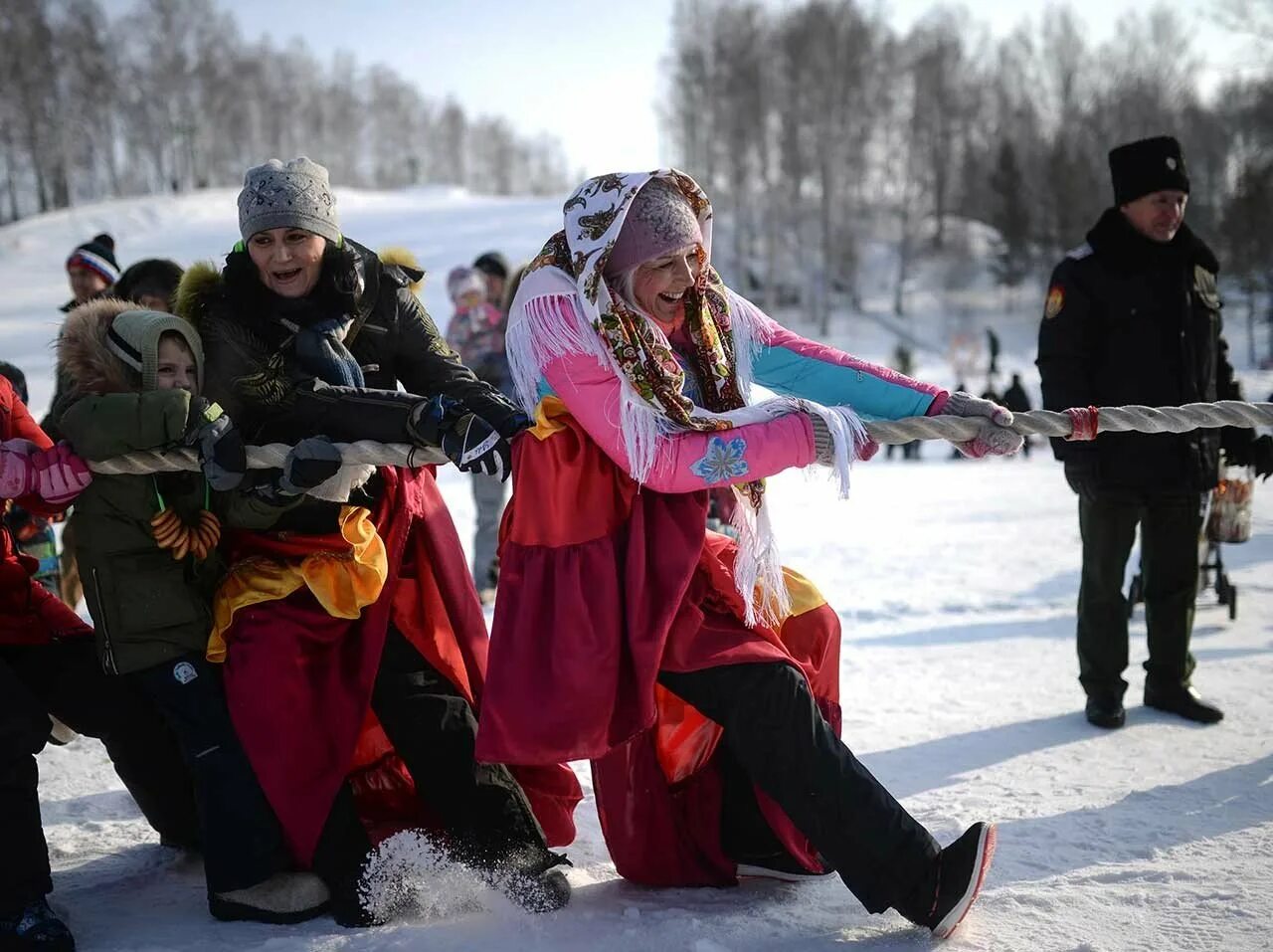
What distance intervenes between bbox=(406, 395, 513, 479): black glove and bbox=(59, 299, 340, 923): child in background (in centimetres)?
30

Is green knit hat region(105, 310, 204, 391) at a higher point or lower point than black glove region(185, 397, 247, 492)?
higher

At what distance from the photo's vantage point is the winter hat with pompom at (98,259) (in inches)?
182

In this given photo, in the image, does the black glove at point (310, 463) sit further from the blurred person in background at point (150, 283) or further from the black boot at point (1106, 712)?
the black boot at point (1106, 712)

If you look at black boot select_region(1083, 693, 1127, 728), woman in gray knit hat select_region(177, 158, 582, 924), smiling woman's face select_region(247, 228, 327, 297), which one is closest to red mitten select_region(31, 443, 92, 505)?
woman in gray knit hat select_region(177, 158, 582, 924)

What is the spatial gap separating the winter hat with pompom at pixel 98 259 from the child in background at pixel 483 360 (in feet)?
6.38

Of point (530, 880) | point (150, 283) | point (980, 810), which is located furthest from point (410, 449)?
point (150, 283)

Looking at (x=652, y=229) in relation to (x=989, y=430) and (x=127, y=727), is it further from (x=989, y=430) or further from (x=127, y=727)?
(x=127, y=727)

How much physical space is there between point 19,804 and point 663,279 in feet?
5.87

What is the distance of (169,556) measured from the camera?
2.46 meters

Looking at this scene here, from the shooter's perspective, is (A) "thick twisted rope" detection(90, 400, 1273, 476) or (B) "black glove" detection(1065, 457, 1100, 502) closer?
(A) "thick twisted rope" detection(90, 400, 1273, 476)

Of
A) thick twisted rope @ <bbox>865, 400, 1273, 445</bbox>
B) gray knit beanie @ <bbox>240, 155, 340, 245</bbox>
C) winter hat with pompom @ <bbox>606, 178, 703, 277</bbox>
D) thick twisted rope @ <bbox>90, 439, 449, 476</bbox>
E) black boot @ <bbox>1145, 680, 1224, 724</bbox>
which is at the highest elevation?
gray knit beanie @ <bbox>240, 155, 340, 245</bbox>

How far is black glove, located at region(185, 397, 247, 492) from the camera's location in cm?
227

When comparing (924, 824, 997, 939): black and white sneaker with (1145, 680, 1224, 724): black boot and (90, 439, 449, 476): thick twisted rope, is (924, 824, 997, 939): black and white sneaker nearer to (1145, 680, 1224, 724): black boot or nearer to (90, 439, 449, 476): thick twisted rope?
(90, 439, 449, 476): thick twisted rope

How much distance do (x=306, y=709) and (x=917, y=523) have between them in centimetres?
672
